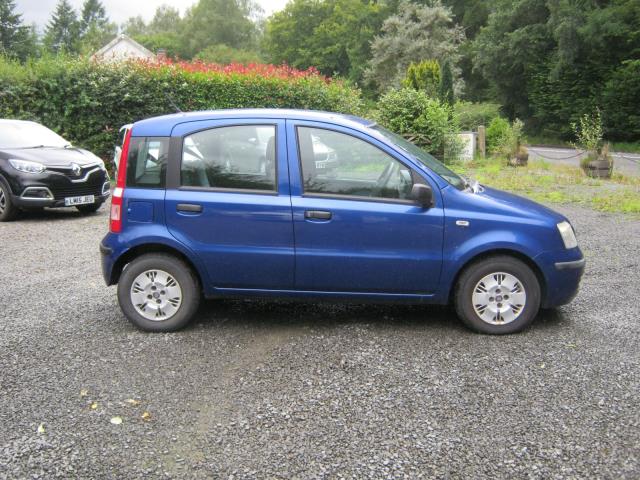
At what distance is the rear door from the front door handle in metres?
0.15

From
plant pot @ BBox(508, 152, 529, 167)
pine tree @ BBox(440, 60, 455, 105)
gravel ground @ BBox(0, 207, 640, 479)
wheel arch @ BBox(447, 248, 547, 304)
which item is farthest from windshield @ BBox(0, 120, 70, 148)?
pine tree @ BBox(440, 60, 455, 105)

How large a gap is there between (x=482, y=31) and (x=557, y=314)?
43.7m

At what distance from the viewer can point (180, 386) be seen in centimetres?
395

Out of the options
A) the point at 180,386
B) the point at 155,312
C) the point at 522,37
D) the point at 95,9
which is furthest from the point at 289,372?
the point at 95,9

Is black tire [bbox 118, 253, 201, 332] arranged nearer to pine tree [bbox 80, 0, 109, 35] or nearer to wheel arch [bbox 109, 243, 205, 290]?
wheel arch [bbox 109, 243, 205, 290]

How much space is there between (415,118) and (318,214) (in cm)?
1386

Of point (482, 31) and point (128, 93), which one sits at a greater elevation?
point (482, 31)

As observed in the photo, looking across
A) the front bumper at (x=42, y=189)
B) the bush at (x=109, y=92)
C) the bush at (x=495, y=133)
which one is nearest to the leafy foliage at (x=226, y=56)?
the bush at (x=495, y=133)

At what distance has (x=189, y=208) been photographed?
189 inches

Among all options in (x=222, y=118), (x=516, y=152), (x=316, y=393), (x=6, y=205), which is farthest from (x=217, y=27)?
(x=316, y=393)

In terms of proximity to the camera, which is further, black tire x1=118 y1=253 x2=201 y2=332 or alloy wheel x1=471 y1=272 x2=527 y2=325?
black tire x1=118 y1=253 x2=201 y2=332

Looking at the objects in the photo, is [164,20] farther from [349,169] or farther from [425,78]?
[349,169]

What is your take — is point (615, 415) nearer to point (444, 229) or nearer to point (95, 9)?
point (444, 229)

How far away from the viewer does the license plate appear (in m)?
10.4
